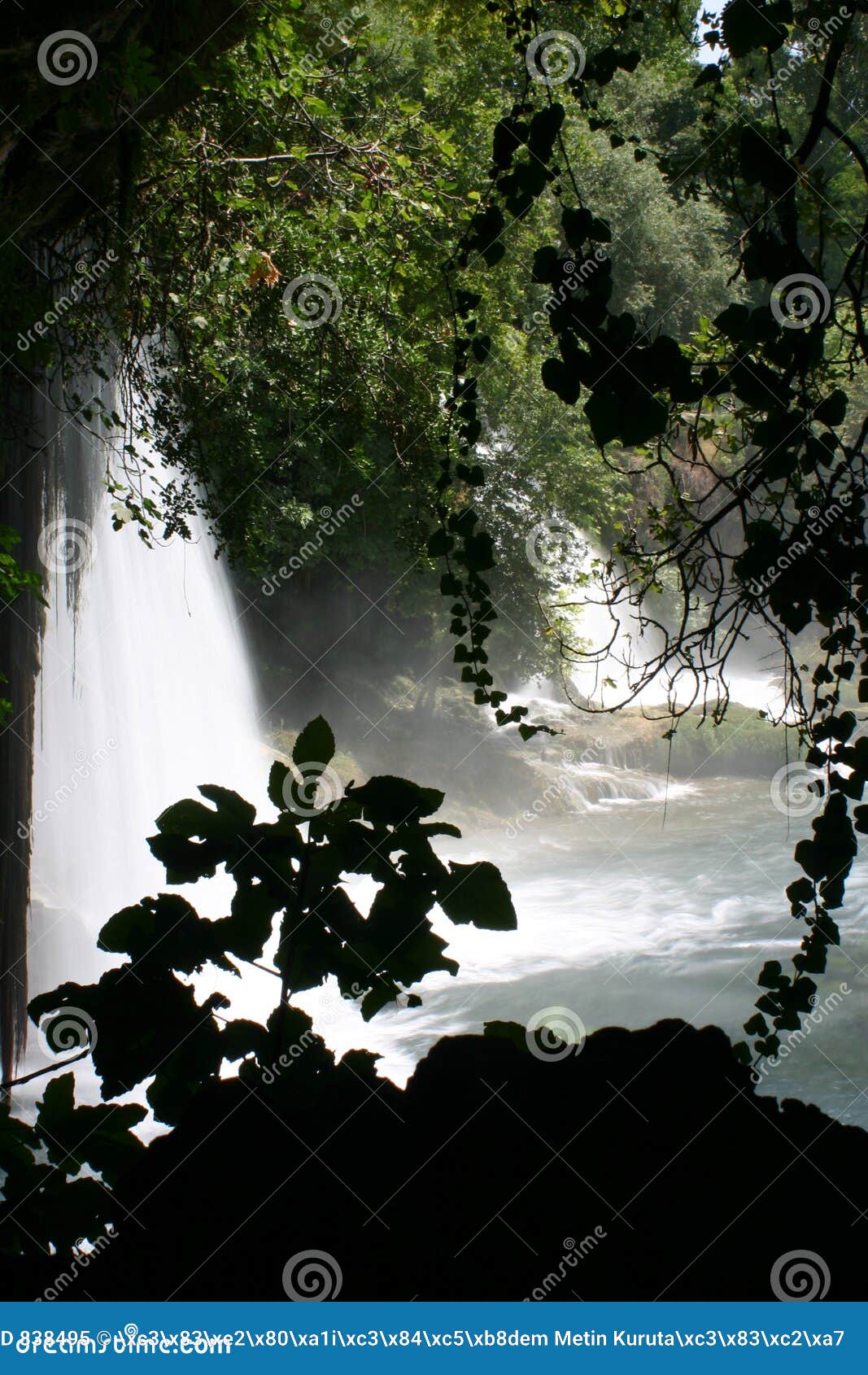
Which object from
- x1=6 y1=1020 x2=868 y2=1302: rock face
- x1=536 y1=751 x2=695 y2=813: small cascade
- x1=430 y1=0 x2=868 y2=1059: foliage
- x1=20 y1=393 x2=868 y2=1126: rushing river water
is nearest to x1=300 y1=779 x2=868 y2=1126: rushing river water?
x1=20 y1=393 x2=868 y2=1126: rushing river water

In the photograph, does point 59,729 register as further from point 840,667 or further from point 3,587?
point 840,667

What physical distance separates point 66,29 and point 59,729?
5.53 meters

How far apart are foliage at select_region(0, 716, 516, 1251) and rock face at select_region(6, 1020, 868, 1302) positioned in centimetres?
6

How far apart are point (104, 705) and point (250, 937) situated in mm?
7726

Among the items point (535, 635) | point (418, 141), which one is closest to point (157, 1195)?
point (418, 141)

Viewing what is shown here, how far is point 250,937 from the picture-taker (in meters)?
1.05

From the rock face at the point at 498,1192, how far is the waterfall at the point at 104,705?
185 inches

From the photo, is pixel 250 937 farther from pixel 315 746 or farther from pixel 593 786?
pixel 593 786

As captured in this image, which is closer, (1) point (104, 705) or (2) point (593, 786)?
(1) point (104, 705)

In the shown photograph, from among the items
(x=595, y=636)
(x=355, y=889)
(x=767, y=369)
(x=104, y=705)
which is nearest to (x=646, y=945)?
(x=355, y=889)

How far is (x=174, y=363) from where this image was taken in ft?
19.0

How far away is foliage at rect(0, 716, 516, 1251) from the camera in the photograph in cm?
107

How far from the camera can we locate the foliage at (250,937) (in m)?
1.07

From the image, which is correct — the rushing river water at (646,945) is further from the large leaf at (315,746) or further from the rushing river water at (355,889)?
the large leaf at (315,746)
